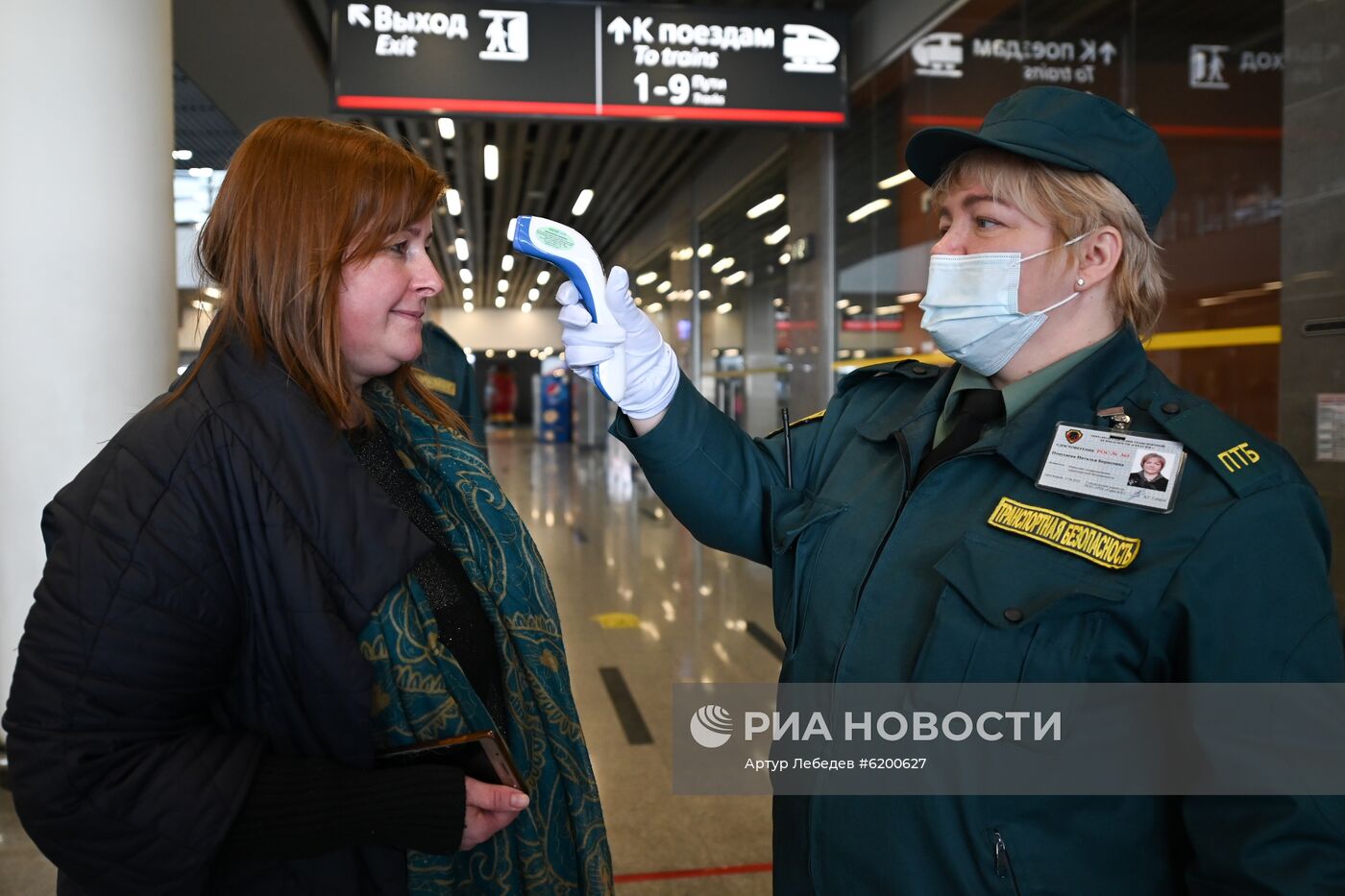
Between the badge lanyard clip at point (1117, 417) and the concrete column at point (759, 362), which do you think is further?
the concrete column at point (759, 362)

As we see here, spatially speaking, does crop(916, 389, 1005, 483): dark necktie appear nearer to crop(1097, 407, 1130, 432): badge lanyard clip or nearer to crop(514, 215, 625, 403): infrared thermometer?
crop(1097, 407, 1130, 432): badge lanyard clip

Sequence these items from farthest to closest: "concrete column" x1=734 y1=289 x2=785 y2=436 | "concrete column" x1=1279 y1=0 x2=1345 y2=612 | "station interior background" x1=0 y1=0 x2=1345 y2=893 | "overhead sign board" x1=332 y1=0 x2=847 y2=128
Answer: "concrete column" x1=734 y1=289 x2=785 y2=436 < "overhead sign board" x1=332 y1=0 x2=847 y2=128 < "station interior background" x1=0 y1=0 x2=1345 y2=893 < "concrete column" x1=1279 y1=0 x2=1345 y2=612

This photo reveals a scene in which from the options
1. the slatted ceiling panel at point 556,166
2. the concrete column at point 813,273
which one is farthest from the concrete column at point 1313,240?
the slatted ceiling panel at point 556,166

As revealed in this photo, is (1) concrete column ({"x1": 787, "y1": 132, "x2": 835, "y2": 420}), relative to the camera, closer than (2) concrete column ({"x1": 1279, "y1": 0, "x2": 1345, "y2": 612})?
No

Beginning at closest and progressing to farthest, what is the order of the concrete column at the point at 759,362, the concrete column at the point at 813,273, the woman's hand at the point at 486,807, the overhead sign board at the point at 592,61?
the woman's hand at the point at 486,807 → the overhead sign board at the point at 592,61 → the concrete column at the point at 813,273 → the concrete column at the point at 759,362

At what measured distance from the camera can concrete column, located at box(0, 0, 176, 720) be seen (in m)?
2.77

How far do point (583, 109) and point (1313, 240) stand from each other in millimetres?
3295

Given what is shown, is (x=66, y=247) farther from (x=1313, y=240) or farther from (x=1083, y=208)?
(x=1313, y=240)

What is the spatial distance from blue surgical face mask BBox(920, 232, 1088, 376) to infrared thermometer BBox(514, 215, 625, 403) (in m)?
0.45

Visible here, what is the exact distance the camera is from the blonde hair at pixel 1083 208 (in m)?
1.21

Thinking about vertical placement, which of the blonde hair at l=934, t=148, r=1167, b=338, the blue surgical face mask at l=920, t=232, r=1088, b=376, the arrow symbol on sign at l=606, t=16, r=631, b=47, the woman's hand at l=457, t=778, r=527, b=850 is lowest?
the woman's hand at l=457, t=778, r=527, b=850

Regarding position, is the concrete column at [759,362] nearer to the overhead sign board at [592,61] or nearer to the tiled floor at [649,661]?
the tiled floor at [649,661]

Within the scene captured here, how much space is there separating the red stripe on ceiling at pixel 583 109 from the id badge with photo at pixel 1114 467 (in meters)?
3.94

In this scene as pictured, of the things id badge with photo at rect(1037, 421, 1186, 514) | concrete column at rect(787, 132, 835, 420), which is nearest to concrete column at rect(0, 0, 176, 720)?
id badge with photo at rect(1037, 421, 1186, 514)
